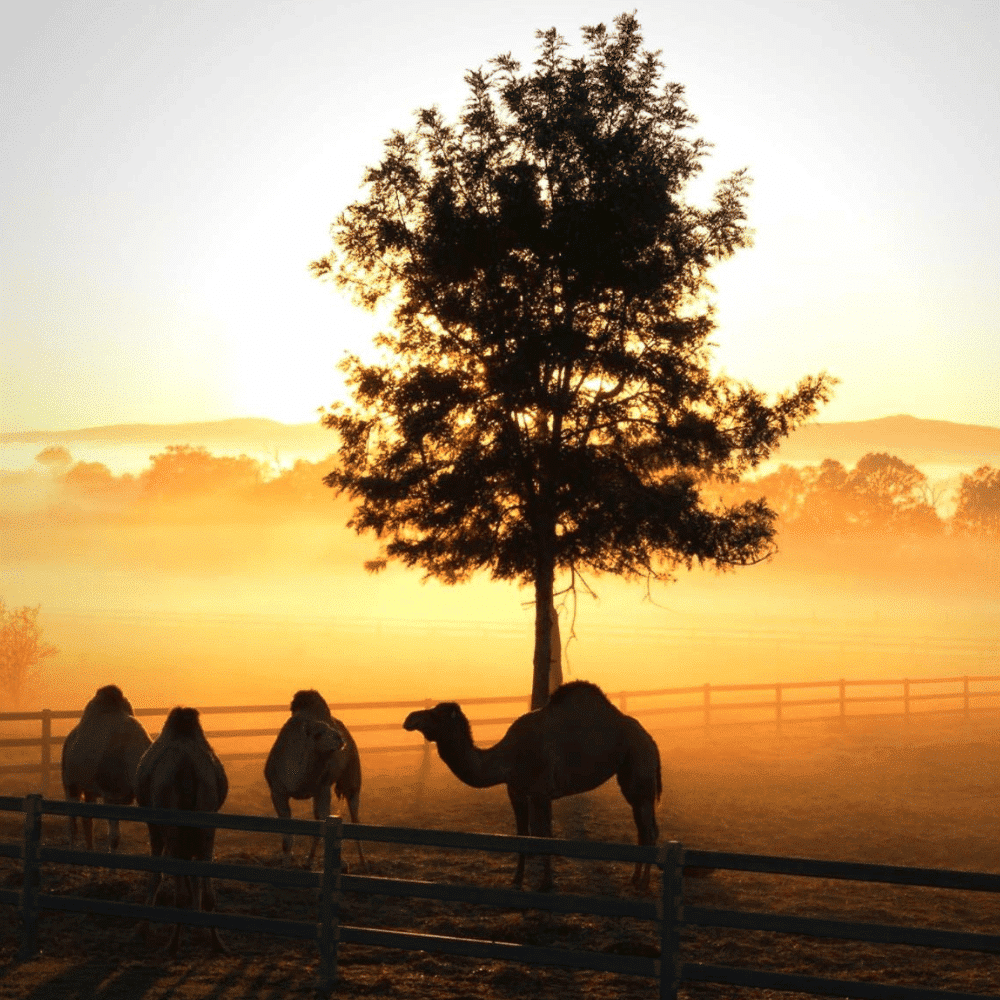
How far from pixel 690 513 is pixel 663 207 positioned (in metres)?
5.08

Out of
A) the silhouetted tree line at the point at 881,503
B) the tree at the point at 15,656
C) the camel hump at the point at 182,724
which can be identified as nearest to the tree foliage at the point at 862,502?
the silhouetted tree line at the point at 881,503

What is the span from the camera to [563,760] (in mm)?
14344

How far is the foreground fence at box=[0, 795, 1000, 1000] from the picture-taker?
8.23 metres

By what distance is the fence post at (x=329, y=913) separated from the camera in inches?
384

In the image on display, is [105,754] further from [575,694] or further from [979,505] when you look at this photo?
[979,505]

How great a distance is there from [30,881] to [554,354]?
1229 cm

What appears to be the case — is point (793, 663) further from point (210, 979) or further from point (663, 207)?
point (210, 979)

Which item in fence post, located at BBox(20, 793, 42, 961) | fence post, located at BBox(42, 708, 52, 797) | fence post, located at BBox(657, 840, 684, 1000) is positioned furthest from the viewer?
fence post, located at BBox(42, 708, 52, 797)

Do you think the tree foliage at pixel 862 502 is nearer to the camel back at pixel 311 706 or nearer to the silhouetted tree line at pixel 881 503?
the silhouetted tree line at pixel 881 503

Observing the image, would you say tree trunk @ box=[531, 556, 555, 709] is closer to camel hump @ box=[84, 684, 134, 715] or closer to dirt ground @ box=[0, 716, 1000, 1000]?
dirt ground @ box=[0, 716, 1000, 1000]

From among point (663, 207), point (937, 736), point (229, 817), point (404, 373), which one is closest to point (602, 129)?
point (663, 207)

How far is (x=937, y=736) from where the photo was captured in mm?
33406

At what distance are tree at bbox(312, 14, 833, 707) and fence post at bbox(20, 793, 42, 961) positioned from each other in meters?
11.3

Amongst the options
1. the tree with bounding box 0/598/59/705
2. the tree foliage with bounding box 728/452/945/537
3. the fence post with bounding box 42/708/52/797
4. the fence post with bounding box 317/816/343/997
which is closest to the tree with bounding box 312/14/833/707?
the fence post with bounding box 42/708/52/797
